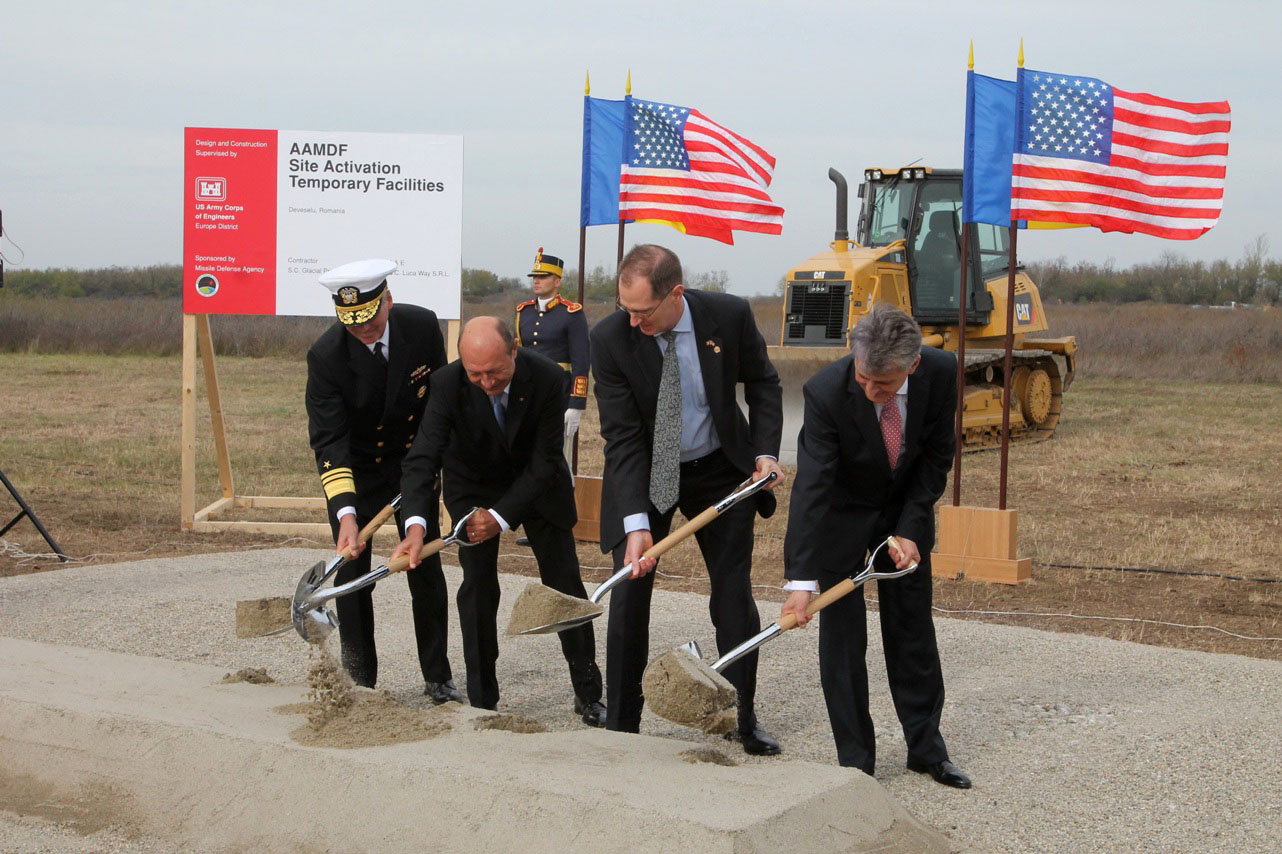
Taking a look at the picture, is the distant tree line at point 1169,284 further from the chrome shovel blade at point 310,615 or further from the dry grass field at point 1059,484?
the chrome shovel blade at point 310,615

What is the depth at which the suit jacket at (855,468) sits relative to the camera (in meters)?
4.46

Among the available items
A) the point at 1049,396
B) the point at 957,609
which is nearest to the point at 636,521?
the point at 957,609

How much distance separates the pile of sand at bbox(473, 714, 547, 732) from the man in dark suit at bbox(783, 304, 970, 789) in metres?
0.94

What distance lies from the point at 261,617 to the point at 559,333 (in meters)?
5.06

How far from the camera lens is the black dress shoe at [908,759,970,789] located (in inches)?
182

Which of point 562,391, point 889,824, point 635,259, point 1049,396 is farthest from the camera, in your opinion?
point 1049,396

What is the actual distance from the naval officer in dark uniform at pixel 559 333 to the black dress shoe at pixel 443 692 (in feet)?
14.4

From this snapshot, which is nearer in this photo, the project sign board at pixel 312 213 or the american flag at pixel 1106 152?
the american flag at pixel 1106 152

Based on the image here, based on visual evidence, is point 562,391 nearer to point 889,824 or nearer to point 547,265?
point 889,824

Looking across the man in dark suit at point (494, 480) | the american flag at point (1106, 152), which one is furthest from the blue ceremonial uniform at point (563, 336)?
the man in dark suit at point (494, 480)

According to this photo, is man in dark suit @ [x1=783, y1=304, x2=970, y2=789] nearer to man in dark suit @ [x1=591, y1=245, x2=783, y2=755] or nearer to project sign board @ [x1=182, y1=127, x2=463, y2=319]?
man in dark suit @ [x1=591, y1=245, x2=783, y2=755]

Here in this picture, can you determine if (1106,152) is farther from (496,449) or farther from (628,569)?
(628,569)

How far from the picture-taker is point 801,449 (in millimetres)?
4621

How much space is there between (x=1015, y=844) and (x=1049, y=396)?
599 inches
